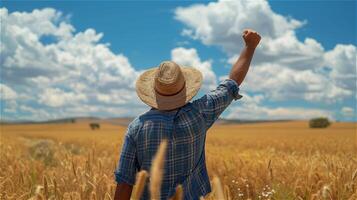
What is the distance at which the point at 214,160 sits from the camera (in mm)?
9883

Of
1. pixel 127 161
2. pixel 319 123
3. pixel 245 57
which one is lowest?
pixel 127 161

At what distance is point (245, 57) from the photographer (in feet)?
13.1

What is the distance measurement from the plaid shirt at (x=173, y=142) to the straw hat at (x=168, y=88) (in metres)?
0.08

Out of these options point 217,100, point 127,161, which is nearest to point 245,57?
point 217,100

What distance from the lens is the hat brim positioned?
11.8 ft

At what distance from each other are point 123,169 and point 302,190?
249 centimetres

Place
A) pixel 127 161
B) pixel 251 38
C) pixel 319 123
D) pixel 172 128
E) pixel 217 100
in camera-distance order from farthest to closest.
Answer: pixel 319 123 → pixel 251 38 → pixel 217 100 → pixel 127 161 → pixel 172 128

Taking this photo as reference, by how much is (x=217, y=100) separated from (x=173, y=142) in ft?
1.57

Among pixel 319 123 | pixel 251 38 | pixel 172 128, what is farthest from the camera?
pixel 319 123

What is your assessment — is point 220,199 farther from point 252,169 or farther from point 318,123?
point 318,123

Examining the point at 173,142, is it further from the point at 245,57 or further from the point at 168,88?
the point at 245,57

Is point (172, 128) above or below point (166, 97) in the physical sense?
below

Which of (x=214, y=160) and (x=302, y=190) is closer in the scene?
(x=302, y=190)

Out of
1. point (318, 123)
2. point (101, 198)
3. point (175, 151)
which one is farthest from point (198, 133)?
point (318, 123)
